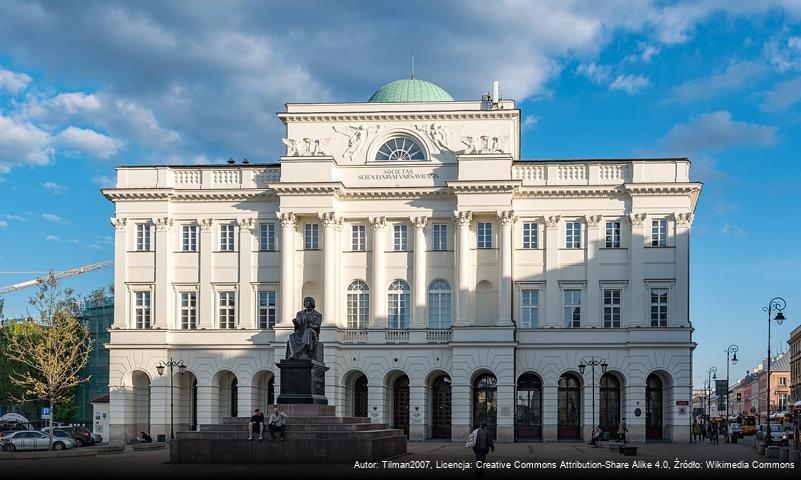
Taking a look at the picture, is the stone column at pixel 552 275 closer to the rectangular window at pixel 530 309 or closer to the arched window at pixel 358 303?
the rectangular window at pixel 530 309

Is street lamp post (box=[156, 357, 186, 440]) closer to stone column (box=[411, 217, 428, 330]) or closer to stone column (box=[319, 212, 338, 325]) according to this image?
stone column (box=[319, 212, 338, 325])

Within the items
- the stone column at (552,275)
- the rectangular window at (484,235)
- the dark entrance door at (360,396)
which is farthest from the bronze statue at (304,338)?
the dark entrance door at (360,396)

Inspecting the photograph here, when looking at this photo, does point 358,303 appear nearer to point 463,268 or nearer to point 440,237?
point 440,237

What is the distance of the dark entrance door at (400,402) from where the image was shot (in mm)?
72375

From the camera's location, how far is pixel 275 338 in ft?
229

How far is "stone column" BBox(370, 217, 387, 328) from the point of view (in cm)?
7094

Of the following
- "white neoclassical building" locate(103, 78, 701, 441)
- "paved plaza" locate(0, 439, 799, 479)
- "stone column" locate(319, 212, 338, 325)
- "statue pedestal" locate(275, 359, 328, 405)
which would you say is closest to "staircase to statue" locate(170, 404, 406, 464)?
"paved plaza" locate(0, 439, 799, 479)

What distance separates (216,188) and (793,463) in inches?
1678

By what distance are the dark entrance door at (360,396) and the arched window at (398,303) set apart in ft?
14.7

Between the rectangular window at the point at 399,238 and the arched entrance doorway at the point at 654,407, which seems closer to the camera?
the arched entrance doorway at the point at 654,407

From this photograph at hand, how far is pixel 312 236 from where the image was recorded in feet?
235

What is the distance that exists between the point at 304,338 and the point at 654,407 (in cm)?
3513

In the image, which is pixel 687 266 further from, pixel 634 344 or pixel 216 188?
pixel 216 188

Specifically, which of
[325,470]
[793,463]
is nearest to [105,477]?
[325,470]
